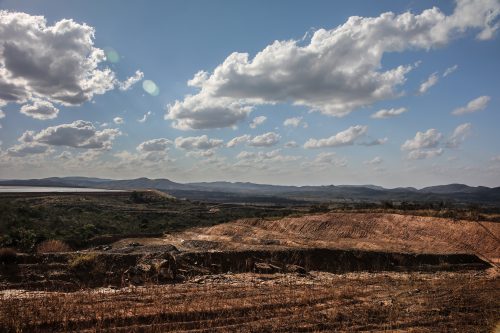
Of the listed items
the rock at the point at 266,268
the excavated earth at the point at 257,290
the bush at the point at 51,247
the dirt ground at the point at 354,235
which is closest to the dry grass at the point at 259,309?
the excavated earth at the point at 257,290

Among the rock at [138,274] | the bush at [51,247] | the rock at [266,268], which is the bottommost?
the bush at [51,247]

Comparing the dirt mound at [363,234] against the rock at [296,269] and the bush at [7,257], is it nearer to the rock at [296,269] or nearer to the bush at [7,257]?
the rock at [296,269]

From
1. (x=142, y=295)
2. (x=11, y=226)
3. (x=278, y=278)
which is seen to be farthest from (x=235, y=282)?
(x=11, y=226)

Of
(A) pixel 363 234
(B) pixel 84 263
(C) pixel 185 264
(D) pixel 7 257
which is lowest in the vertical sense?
(A) pixel 363 234

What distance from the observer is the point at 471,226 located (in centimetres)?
3797

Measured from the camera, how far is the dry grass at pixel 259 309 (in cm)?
1125

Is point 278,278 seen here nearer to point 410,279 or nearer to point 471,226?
point 410,279

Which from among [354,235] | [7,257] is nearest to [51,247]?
[7,257]

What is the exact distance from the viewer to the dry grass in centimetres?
1125

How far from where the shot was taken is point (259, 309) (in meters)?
13.1

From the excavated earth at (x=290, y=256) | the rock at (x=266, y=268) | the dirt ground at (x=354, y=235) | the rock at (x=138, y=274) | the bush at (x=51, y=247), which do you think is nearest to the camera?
the rock at (x=138, y=274)

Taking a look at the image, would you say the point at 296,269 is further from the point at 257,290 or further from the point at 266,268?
the point at 257,290

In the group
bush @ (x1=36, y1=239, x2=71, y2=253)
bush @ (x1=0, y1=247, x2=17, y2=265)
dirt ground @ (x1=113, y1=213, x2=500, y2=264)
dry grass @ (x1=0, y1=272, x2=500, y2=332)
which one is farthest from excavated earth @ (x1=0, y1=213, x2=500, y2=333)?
bush @ (x1=36, y1=239, x2=71, y2=253)

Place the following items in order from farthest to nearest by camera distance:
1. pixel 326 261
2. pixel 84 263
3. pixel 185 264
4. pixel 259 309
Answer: pixel 326 261, pixel 185 264, pixel 84 263, pixel 259 309
